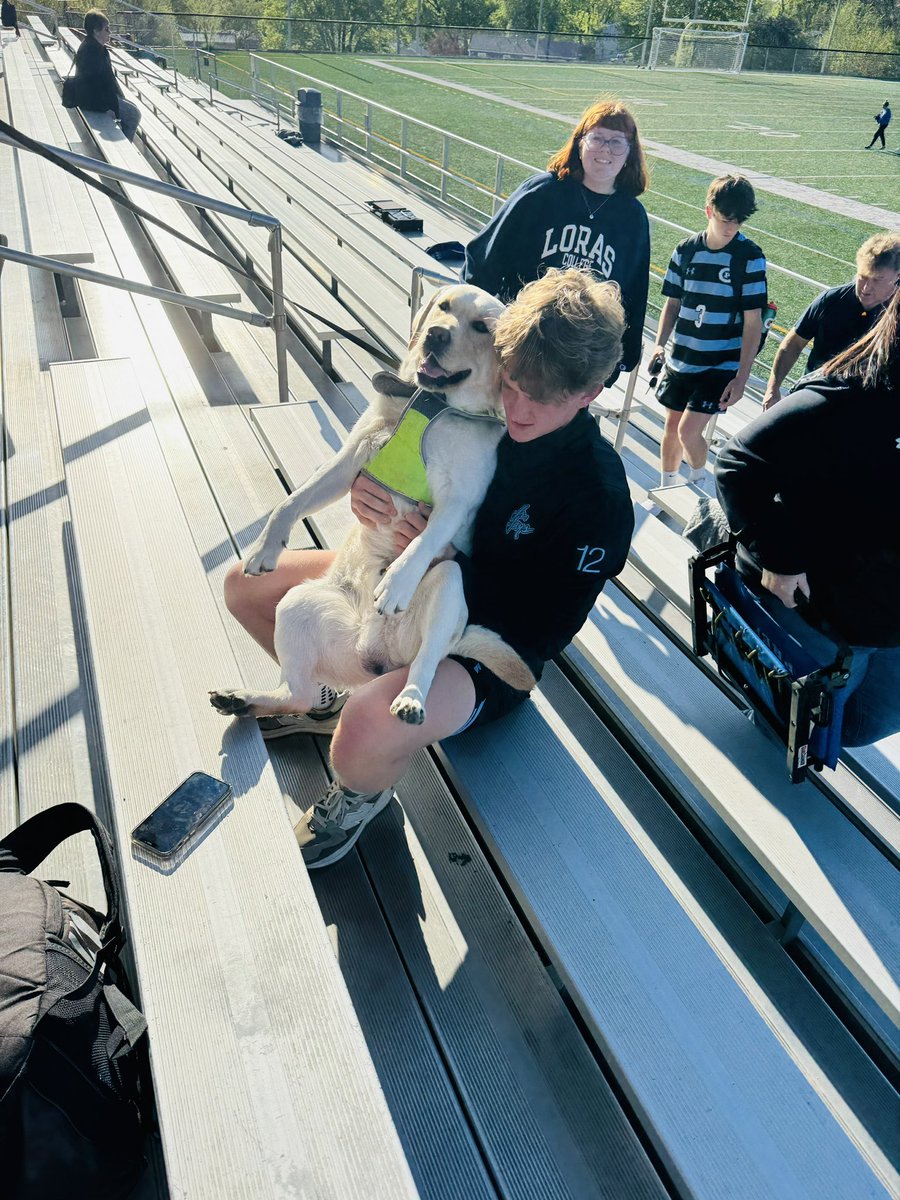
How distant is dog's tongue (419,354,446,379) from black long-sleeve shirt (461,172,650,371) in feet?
2.97

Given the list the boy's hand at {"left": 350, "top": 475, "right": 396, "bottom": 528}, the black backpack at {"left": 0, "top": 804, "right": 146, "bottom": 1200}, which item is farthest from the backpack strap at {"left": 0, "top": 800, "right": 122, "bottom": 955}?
the boy's hand at {"left": 350, "top": 475, "right": 396, "bottom": 528}

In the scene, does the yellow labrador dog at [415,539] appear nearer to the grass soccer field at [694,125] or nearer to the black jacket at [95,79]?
the black jacket at [95,79]

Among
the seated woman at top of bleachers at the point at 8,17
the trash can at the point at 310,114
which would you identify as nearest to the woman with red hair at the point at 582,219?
the trash can at the point at 310,114

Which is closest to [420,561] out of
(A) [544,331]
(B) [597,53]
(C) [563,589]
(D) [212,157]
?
(C) [563,589]

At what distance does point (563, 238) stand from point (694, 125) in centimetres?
3149

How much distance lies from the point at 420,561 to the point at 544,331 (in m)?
0.54

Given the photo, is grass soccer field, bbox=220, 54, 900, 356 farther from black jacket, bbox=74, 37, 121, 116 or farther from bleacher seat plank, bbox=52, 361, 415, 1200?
bleacher seat plank, bbox=52, 361, 415, 1200

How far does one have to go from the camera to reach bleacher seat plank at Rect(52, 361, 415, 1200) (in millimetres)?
1018

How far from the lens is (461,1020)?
1501mm

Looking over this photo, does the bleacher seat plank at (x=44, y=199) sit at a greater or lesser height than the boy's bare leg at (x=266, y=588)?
greater

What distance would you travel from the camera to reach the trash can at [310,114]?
10.3 m

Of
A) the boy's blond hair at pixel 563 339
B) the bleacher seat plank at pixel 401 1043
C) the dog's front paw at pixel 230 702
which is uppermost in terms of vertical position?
the boy's blond hair at pixel 563 339

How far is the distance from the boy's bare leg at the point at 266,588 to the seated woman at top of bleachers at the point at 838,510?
100cm

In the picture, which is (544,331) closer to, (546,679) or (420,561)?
(420,561)
